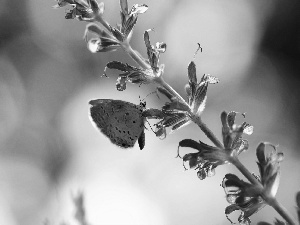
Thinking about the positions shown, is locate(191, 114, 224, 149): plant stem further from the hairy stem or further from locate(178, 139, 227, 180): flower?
the hairy stem

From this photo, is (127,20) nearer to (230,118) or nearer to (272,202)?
(230,118)

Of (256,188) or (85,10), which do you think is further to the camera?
(85,10)

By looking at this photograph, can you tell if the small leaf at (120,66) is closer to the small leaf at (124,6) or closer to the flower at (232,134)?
Answer: the small leaf at (124,6)

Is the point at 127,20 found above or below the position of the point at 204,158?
above

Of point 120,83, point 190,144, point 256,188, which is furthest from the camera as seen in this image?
point 120,83

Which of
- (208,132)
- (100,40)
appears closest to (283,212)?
(208,132)

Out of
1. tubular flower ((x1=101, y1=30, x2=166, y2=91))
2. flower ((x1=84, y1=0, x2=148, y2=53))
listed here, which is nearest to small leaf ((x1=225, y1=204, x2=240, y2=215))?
tubular flower ((x1=101, y1=30, x2=166, y2=91))
